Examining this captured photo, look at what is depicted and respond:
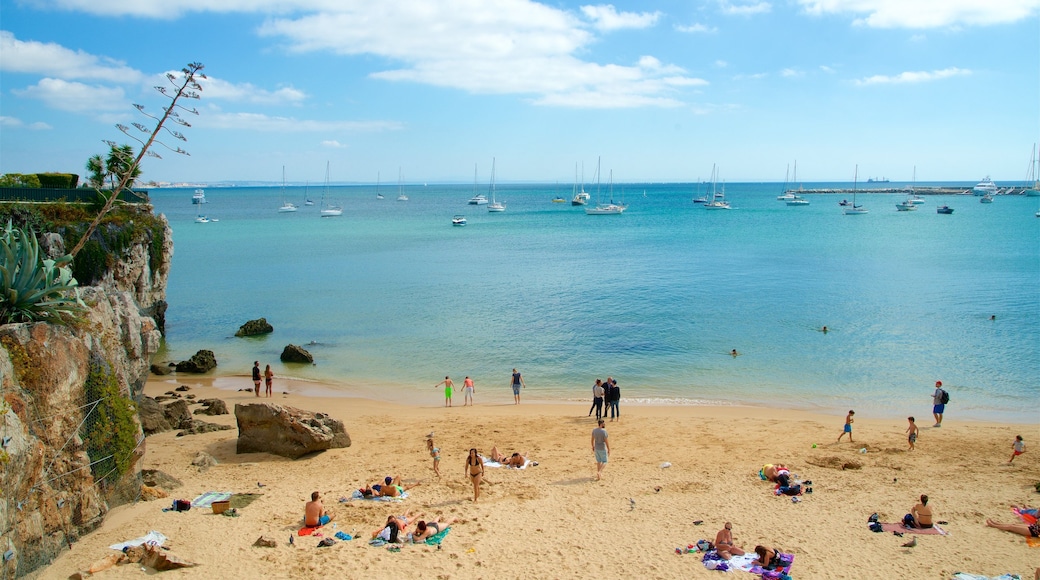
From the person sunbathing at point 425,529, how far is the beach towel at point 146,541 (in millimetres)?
4374

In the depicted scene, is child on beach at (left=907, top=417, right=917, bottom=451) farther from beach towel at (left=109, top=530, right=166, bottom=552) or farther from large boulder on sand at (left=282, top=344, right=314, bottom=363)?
large boulder on sand at (left=282, top=344, right=314, bottom=363)

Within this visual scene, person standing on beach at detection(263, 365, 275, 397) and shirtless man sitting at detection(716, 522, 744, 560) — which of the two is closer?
shirtless man sitting at detection(716, 522, 744, 560)

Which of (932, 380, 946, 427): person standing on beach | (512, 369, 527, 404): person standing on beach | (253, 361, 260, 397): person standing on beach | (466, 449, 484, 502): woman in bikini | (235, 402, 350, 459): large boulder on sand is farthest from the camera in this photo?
(253, 361, 260, 397): person standing on beach

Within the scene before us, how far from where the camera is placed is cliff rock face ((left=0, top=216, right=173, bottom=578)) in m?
9.83

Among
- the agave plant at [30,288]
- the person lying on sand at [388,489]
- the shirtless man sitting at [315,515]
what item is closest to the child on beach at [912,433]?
the person lying on sand at [388,489]

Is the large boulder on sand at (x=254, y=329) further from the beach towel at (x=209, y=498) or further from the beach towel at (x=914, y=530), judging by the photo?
the beach towel at (x=914, y=530)

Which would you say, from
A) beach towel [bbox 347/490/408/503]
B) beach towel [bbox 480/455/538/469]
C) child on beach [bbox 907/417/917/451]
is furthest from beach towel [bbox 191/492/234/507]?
child on beach [bbox 907/417/917/451]

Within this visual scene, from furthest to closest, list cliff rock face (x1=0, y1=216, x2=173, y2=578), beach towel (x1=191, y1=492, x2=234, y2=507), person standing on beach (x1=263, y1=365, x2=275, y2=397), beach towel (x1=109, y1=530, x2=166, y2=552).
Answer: person standing on beach (x1=263, y1=365, x2=275, y2=397) < beach towel (x1=191, y1=492, x2=234, y2=507) < beach towel (x1=109, y1=530, x2=166, y2=552) < cliff rock face (x1=0, y1=216, x2=173, y2=578)

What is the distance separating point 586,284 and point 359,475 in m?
34.3

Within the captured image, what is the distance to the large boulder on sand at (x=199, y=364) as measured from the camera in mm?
27667

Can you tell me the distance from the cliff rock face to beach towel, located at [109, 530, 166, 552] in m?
0.87

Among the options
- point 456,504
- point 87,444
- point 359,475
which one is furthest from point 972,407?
point 87,444

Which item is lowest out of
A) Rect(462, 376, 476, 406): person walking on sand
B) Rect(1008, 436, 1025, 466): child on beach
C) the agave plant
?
Rect(462, 376, 476, 406): person walking on sand

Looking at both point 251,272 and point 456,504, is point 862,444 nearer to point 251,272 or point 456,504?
point 456,504
